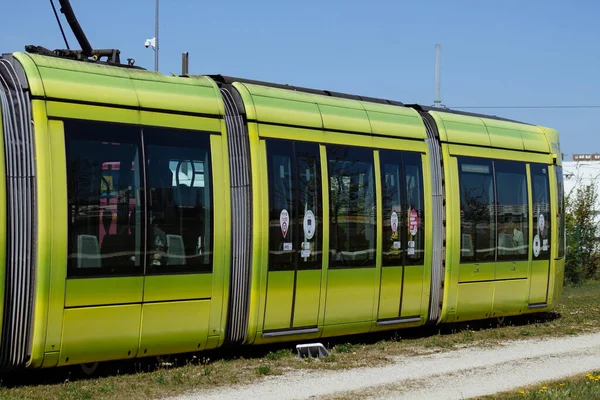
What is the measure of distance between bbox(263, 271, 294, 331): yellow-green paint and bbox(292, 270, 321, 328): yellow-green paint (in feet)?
0.43

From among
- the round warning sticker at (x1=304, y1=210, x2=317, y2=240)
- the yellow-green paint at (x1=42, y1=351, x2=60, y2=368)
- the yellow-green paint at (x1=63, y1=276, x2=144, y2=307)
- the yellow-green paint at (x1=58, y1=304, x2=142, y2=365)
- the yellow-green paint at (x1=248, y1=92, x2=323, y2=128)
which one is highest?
the yellow-green paint at (x1=248, y1=92, x2=323, y2=128)

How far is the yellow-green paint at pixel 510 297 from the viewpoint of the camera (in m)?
17.3

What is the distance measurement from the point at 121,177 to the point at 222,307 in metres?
2.20

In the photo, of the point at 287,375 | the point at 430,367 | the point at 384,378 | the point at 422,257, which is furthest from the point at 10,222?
the point at 422,257

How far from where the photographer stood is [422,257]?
15594mm

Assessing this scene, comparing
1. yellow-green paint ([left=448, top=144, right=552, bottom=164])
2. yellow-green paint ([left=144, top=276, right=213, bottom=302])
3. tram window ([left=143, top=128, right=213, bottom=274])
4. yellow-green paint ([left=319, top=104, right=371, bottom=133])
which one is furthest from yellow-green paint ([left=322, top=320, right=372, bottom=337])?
yellow-green paint ([left=448, top=144, right=552, bottom=164])

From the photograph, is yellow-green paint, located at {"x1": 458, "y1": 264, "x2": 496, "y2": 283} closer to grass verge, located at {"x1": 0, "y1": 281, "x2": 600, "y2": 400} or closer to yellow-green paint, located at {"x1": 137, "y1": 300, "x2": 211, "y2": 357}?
grass verge, located at {"x1": 0, "y1": 281, "x2": 600, "y2": 400}

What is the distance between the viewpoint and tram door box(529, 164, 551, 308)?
18.2 metres

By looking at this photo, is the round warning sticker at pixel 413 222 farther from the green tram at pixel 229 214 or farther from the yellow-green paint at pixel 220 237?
the yellow-green paint at pixel 220 237

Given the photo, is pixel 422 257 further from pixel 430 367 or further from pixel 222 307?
pixel 222 307

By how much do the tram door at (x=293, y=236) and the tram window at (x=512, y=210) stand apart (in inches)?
191

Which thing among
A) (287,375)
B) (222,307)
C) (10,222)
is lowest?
(287,375)

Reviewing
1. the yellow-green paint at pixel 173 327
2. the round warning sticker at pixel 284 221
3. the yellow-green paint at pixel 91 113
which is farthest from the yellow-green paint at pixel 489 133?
the yellow-green paint at pixel 91 113

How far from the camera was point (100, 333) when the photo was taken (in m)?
10.9
